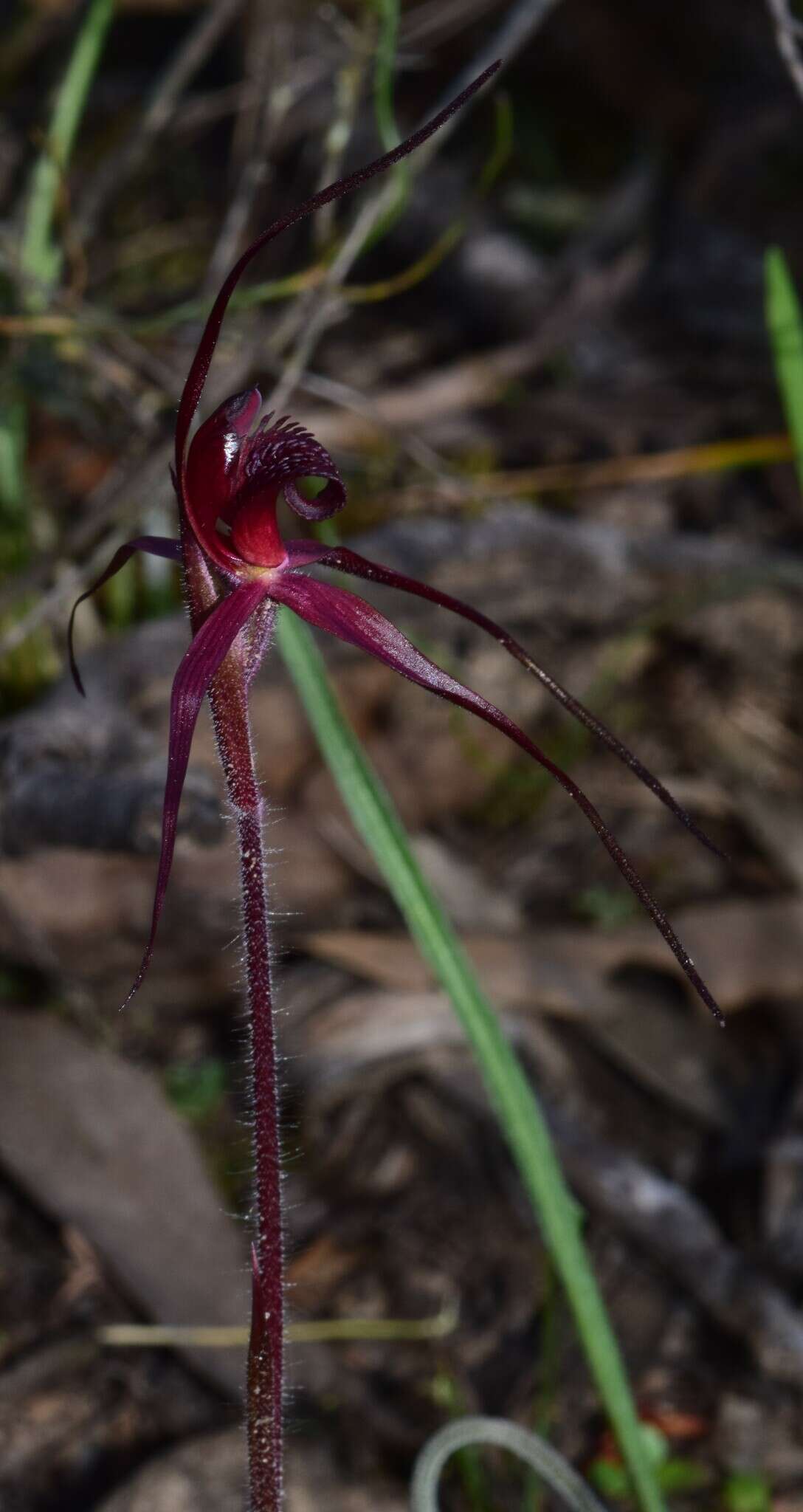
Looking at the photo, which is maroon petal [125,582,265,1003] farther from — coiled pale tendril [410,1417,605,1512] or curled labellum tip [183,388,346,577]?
coiled pale tendril [410,1417,605,1512]

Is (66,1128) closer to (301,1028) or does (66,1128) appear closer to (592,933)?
(301,1028)

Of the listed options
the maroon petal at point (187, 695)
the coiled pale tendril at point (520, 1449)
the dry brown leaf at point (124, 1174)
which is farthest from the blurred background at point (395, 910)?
the maroon petal at point (187, 695)

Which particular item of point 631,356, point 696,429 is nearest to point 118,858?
point 696,429

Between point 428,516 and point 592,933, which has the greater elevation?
point 428,516

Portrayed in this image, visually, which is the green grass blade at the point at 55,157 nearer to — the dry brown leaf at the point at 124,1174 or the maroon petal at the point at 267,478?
the dry brown leaf at the point at 124,1174

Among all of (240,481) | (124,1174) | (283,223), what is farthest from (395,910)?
(283,223)

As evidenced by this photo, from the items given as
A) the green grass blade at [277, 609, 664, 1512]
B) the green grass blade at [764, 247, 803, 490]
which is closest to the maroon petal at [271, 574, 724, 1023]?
the green grass blade at [277, 609, 664, 1512]

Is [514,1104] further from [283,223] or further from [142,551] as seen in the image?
[283,223]
